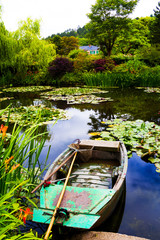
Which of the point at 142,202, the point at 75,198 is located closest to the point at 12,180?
the point at 75,198

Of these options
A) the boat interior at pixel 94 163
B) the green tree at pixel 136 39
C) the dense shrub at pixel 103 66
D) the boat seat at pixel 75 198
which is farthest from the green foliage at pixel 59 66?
→ the boat seat at pixel 75 198

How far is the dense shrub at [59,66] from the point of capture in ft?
57.4

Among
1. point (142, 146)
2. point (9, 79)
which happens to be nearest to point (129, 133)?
point (142, 146)

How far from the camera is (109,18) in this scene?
2594cm

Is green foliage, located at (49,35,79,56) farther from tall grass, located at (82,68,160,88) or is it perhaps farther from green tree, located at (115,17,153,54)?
tall grass, located at (82,68,160,88)

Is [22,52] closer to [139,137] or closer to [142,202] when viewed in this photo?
[139,137]

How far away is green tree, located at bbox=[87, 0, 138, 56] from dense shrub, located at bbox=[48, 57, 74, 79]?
1070 cm

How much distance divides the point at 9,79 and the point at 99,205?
742 inches

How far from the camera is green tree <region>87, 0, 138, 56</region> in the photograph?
83.8 feet

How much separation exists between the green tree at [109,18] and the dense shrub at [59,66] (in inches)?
421

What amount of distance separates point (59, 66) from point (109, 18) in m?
13.7

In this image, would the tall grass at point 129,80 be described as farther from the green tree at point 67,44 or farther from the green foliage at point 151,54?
the green tree at point 67,44

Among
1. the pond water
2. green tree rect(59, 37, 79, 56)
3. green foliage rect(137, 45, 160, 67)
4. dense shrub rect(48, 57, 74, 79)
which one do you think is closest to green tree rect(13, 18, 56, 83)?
dense shrub rect(48, 57, 74, 79)

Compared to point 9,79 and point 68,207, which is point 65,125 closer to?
point 68,207
